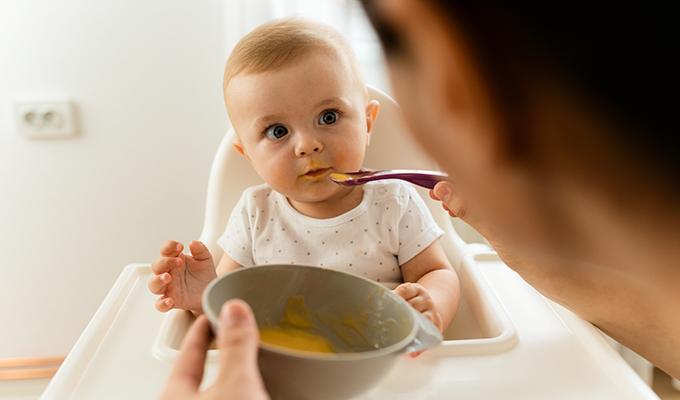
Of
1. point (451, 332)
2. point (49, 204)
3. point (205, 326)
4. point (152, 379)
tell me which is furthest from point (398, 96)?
point (49, 204)

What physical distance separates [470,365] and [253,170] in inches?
21.0

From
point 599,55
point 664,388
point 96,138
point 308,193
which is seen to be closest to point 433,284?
point 308,193

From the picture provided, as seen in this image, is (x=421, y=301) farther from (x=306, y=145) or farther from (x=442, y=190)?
(x=306, y=145)

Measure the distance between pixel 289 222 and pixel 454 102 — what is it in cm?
74

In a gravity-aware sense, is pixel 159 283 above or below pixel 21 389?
above

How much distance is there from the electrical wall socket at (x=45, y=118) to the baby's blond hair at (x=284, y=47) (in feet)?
2.52

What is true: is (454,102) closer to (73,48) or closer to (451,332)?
(451,332)

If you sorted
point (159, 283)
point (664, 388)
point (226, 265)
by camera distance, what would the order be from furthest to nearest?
point (664, 388) < point (226, 265) < point (159, 283)

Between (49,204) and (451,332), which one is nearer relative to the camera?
(451,332)

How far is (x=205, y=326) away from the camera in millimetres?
466

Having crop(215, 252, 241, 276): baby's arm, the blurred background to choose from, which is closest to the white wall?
the blurred background

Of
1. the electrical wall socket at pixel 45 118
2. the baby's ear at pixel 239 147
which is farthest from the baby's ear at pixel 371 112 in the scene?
the electrical wall socket at pixel 45 118

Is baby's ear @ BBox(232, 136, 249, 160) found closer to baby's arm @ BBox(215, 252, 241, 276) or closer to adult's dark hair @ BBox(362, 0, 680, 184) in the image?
baby's arm @ BBox(215, 252, 241, 276)

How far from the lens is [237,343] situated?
1.31 ft
